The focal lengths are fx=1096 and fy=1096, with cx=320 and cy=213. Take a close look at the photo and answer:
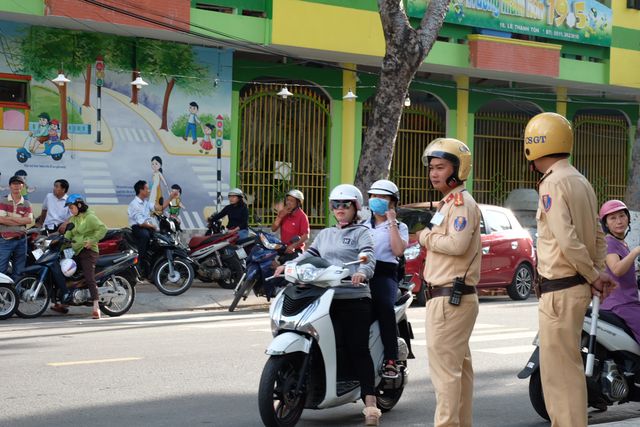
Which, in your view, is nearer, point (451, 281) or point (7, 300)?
point (451, 281)

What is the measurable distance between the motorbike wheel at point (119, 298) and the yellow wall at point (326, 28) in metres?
7.33

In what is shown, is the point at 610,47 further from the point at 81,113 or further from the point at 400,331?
the point at 400,331

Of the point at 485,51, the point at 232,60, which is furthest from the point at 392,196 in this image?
the point at 485,51

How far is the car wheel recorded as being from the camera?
765 inches

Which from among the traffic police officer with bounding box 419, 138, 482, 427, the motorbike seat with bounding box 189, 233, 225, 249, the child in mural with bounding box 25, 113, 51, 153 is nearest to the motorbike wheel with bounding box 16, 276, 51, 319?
the motorbike seat with bounding box 189, 233, 225, 249

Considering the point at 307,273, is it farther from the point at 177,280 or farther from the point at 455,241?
the point at 177,280

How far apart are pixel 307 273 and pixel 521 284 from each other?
12596mm

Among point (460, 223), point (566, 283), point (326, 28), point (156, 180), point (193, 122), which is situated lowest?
point (566, 283)

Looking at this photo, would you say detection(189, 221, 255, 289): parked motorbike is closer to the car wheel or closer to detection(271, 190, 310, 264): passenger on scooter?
detection(271, 190, 310, 264): passenger on scooter

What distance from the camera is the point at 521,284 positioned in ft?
64.6

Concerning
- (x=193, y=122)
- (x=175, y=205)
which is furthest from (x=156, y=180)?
(x=193, y=122)

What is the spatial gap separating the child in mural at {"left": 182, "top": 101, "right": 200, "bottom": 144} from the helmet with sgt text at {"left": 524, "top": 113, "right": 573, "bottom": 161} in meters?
16.0

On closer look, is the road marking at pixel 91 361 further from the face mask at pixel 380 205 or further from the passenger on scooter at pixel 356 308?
the face mask at pixel 380 205

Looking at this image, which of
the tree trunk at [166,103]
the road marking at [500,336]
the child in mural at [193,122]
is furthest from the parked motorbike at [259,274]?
the child in mural at [193,122]
